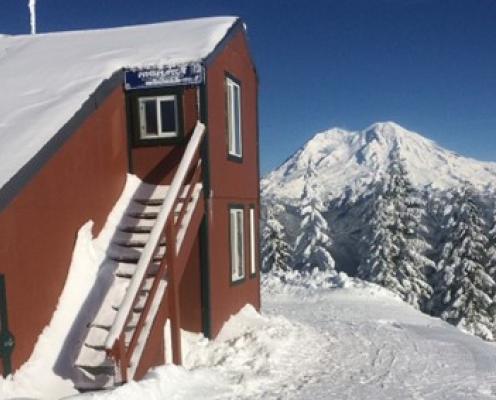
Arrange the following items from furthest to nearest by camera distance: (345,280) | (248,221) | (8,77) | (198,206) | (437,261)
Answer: (437,261) < (345,280) < (248,221) < (8,77) < (198,206)

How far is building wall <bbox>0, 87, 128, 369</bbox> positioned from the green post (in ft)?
0.31

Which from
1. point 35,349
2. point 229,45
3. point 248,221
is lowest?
point 35,349

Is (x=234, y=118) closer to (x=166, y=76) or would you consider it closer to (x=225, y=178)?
(x=225, y=178)

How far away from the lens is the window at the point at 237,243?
10.5 meters

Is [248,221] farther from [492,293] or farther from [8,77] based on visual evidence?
[492,293]

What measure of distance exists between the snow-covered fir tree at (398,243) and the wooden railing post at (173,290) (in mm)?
23720

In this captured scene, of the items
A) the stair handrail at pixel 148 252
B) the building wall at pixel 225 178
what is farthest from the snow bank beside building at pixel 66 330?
the building wall at pixel 225 178

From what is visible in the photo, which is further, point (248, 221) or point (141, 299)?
point (248, 221)

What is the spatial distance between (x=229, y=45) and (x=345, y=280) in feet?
36.4

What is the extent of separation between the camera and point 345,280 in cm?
1856

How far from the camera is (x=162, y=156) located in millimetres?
8922

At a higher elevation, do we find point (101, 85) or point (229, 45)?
point (229, 45)

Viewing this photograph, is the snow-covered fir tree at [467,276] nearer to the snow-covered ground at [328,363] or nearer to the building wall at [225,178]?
the snow-covered ground at [328,363]

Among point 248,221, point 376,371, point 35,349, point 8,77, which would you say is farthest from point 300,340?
point 8,77
